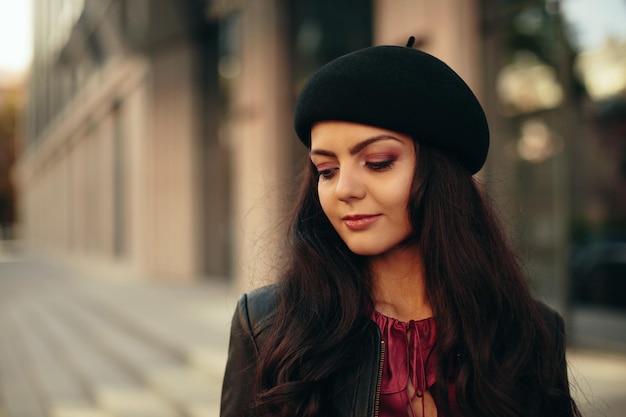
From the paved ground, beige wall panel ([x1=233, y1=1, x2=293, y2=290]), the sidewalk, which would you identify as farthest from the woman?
beige wall panel ([x1=233, y1=1, x2=293, y2=290])

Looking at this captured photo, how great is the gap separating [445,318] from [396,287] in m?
0.15

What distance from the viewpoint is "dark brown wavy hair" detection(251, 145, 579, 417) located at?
59.0 inches

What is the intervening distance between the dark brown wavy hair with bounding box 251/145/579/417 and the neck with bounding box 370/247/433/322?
0.03 m

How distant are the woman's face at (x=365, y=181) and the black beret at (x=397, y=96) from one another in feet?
0.11

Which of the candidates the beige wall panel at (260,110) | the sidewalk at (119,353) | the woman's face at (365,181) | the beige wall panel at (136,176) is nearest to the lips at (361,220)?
the woman's face at (365,181)

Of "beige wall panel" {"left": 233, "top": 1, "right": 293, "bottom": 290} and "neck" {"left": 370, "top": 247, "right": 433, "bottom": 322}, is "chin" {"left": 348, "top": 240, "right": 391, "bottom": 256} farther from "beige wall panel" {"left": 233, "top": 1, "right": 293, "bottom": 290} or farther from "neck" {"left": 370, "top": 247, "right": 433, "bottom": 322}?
"beige wall panel" {"left": 233, "top": 1, "right": 293, "bottom": 290}

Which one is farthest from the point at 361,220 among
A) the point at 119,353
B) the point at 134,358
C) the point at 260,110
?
the point at 260,110

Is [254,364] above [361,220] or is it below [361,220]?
below

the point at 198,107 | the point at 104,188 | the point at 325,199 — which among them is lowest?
the point at 325,199

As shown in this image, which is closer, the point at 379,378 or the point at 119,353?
the point at 379,378

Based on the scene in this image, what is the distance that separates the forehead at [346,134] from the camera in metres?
Answer: 1.44

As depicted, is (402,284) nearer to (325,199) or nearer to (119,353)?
(325,199)

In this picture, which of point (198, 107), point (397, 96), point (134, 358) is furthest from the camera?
point (198, 107)

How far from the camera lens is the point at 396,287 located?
5.41 feet
